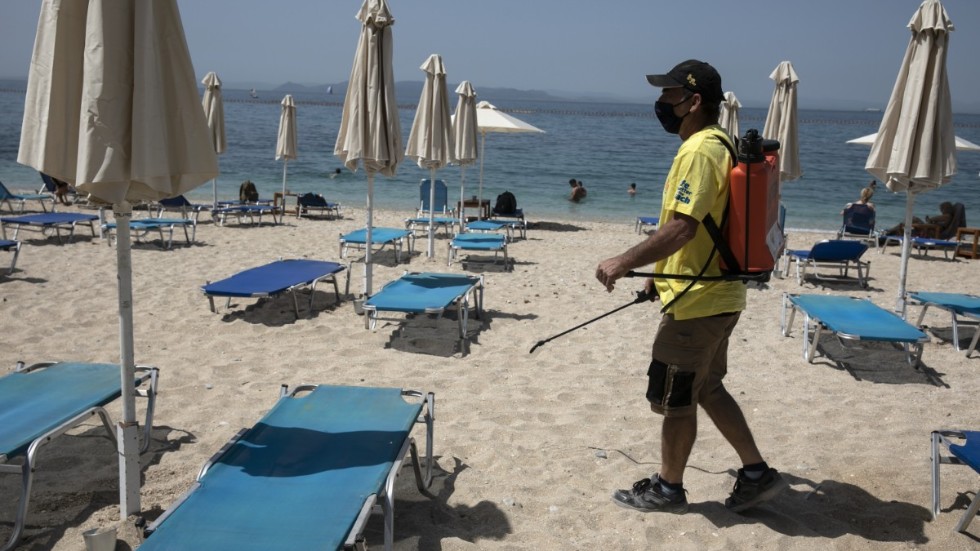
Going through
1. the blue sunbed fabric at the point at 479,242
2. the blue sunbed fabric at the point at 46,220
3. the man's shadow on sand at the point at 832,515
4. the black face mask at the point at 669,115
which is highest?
the black face mask at the point at 669,115

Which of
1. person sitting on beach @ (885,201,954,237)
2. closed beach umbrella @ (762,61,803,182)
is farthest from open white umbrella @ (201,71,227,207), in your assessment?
person sitting on beach @ (885,201,954,237)

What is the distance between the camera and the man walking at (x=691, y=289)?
9.20 ft

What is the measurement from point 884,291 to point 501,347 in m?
5.89

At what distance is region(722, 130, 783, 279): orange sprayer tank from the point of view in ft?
9.37

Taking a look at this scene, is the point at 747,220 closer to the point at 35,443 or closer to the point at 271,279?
the point at 35,443

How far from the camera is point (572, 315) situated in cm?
740

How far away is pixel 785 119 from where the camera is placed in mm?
10469

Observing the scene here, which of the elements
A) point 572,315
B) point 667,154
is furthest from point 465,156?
point 667,154

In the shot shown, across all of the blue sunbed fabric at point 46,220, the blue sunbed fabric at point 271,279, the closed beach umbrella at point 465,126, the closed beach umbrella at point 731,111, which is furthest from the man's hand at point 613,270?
the closed beach umbrella at point 731,111

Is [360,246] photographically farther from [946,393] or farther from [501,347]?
[946,393]

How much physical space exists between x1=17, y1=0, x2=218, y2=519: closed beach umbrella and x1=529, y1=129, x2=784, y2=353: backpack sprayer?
190 centimetres

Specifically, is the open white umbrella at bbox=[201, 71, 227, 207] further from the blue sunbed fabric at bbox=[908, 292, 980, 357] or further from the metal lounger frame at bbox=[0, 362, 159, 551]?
the blue sunbed fabric at bbox=[908, 292, 980, 357]

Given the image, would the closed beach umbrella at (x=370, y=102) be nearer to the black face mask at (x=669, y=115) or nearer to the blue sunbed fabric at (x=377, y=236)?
the blue sunbed fabric at (x=377, y=236)

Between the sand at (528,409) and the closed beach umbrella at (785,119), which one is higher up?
the closed beach umbrella at (785,119)
